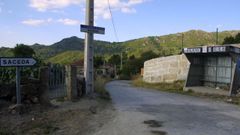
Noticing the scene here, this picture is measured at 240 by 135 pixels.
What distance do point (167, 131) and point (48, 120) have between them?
Answer: 361 cm

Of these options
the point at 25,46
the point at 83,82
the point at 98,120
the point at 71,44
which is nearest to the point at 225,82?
the point at 83,82

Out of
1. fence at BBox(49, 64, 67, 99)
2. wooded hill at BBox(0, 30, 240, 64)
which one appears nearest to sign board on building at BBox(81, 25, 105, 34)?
fence at BBox(49, 64, 67, 99)

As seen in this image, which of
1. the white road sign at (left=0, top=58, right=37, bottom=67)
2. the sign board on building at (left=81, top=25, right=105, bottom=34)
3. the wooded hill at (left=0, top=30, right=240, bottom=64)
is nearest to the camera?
the white road sign at (left=0, top=58, right=37, bottom=67)

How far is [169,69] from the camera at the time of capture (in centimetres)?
3906

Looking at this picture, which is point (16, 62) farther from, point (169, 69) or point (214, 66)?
point (169, 69)

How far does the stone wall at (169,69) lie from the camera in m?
36.2

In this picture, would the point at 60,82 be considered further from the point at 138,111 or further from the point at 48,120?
the point at 48,120

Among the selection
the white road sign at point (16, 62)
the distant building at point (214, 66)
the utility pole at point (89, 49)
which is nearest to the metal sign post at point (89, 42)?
the utility pole at point (89, 49)

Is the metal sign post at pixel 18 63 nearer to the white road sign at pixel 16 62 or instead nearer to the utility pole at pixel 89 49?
the white road sign at pixel 16 62

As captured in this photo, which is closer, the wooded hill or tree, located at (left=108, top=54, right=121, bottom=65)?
tree, located at (left=108, top=54, right=121, bottom=65)

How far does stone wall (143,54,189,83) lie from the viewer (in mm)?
36156

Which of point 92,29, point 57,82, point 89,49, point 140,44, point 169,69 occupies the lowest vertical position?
point 57,82

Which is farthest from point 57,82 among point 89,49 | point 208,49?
point 208,49

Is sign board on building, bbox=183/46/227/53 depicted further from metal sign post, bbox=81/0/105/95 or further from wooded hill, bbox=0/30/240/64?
wooded hill, bbox=0/30/240/64
